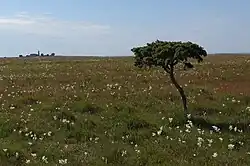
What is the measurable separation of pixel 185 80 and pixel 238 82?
11.5ft

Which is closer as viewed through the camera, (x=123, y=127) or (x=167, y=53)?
(x=123, y=127)

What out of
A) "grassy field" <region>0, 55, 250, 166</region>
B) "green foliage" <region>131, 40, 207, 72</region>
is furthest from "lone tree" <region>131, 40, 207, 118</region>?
"grassy field" <region>0, 55, 250, 166</region>

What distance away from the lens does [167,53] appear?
730 inches

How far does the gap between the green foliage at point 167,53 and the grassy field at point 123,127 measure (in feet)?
6.09

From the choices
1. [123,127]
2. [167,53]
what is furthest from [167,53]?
[123,127]

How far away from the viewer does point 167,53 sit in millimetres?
18547

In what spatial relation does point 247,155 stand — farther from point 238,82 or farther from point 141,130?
point 238,82

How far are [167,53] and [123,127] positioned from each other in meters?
3.76

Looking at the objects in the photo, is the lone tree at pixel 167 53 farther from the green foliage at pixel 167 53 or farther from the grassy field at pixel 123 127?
the grassy field at pixel 123 127

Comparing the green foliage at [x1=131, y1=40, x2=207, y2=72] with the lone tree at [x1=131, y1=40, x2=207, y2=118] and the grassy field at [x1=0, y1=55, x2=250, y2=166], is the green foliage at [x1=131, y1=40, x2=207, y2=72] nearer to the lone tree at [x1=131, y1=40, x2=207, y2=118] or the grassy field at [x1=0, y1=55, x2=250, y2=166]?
the lone tree at [x1=131, y1=40, x2=207, y2=118]

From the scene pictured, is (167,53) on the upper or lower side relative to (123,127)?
upper

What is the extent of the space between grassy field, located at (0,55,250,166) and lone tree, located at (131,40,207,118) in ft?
5.63

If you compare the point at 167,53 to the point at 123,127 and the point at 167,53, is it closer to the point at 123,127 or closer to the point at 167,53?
the point at 167,53

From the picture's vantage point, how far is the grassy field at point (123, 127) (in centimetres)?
1232
